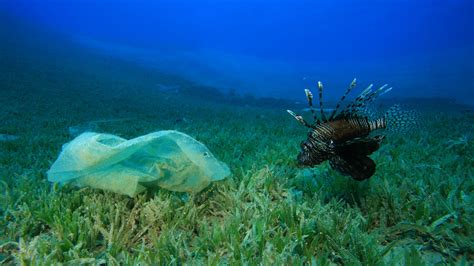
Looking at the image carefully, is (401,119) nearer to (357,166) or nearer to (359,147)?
(359,147)

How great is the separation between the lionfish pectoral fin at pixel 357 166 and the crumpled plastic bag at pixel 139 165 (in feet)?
3.90

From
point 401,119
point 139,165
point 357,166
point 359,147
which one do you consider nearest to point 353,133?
point 359,147

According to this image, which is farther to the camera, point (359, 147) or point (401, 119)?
point (401, 119)

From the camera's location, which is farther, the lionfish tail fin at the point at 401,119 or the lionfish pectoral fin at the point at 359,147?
the lionfish tail fin at the point at 401,119

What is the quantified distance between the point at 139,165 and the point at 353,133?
7.16 feet

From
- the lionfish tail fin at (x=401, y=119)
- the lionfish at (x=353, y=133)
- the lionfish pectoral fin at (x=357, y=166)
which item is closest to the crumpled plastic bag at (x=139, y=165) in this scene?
the lionfish at (x=353, y=133)

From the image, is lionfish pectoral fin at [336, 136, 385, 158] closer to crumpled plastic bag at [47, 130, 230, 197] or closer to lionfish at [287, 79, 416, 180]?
lionfish at [287, 79, 416, 180]

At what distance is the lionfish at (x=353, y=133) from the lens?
2604 millimetres

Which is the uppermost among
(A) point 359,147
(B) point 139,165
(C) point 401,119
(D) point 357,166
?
(C) point 401,119

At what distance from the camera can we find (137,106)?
14.7 metres

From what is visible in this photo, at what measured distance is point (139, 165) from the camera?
3176 millimetres

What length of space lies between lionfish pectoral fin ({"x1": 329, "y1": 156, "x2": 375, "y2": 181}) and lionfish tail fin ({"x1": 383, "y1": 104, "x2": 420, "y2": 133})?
45cm

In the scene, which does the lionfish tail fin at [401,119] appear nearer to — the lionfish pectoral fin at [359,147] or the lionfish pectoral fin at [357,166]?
the lionfish pectoral fin at [359,147]

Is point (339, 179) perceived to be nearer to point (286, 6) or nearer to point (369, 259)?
point (369, 259)
